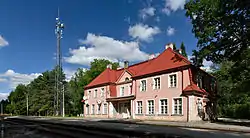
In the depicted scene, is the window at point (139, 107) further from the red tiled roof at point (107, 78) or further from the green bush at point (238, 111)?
the green bush at point (238, 111)

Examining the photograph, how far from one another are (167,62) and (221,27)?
9.82 meters

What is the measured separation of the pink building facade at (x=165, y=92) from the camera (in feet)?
94.7

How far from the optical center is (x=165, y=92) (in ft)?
102

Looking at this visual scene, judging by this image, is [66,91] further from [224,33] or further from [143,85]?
[224,33]

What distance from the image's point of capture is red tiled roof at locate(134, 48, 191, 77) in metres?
30.8

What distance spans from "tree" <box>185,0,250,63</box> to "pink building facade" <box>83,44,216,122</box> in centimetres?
428

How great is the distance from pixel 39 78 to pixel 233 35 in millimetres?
67306

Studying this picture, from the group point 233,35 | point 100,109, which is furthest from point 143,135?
point 100,109

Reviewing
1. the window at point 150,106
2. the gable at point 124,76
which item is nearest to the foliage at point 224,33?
the window at point 150,106

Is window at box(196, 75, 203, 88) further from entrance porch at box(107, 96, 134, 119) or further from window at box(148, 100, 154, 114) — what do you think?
entrance porch at box(107, 96, 134, 119)

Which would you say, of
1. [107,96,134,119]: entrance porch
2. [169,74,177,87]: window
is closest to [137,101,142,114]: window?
[107,96,134,119]: entrance porch

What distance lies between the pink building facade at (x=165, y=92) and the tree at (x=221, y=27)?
4.28 metres

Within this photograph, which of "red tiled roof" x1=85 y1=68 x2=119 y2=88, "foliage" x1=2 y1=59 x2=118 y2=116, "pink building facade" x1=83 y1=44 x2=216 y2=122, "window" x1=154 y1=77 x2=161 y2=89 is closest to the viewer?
"pink building facade" x1=83 y1=44 x2=216 y2=122

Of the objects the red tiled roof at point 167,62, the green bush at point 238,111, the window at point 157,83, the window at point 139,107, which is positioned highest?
the red tiled roof at point 167,62
